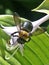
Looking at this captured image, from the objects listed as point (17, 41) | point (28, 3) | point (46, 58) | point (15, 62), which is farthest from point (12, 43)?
point (28, 3)

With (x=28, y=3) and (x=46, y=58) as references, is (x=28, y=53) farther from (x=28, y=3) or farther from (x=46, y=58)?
(x=28, y=3)

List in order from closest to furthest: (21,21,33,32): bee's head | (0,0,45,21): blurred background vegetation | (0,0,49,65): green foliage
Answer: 1. (21,21,33,32): bee's head
2. (0,0,49,65): green foliage
3. (0,0,45,21): blurred background vegetation

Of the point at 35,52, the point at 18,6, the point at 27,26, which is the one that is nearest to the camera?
the point at 27,26

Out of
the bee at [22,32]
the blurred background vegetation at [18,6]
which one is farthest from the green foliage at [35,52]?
the blurred background vegetation at [18,6]

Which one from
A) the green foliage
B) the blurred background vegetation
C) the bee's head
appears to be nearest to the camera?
the bee's head

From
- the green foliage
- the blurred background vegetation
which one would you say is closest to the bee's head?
the green foliage

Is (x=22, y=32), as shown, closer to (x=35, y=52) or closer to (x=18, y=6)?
(x=35, y=52)

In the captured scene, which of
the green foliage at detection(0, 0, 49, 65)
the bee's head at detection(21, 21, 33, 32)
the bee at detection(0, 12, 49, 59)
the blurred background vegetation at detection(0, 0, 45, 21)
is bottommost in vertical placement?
the blurred background vegetation at detection(0, 0, 45, 21)

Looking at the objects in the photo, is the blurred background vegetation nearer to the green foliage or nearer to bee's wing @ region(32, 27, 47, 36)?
the green foliage

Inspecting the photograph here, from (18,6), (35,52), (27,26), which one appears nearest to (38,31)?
(27,26)

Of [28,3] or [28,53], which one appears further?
[28,3]

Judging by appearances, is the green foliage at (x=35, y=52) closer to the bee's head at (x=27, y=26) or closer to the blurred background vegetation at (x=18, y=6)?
the bee's head at (x=27, y=26)
